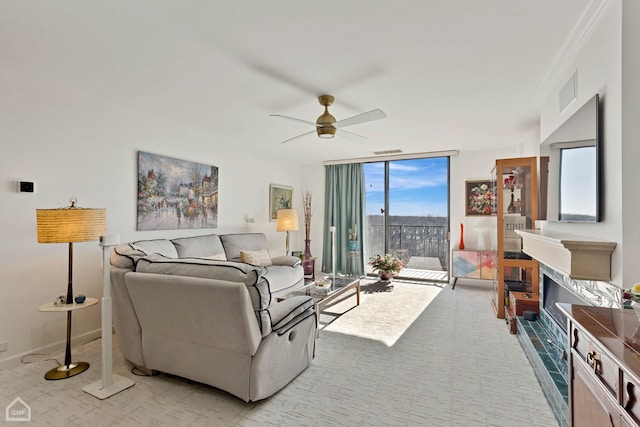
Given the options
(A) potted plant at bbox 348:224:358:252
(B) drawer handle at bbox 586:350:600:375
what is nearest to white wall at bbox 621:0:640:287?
(B) drawer handle at bbox 586:350:600:375

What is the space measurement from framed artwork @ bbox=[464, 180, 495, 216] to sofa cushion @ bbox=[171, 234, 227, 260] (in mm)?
4256

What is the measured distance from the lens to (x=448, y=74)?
8.33ft

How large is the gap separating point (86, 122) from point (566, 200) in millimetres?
4238

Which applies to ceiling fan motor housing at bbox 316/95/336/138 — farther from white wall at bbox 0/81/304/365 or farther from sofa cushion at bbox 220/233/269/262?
sofa cushion at bbox 220/233/269/262

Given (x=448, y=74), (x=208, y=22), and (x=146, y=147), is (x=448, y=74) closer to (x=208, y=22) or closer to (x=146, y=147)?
(x=208, y=22)

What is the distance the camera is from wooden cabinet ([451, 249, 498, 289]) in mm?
5043

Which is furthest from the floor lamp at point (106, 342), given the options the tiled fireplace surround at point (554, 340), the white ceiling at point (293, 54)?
the tiled fireplace surround at point (554, 340)

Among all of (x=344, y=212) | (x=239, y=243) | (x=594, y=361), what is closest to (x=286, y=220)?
(x=239, y=243)

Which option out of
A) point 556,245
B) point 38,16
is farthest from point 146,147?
point 556,245

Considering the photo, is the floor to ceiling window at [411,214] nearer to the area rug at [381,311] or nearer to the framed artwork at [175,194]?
the area rug at [381,311]

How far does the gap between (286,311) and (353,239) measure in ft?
13.7

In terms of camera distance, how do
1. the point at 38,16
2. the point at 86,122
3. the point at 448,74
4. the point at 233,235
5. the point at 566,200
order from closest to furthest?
the point at 38,16
the point at 566,200
the point at 448,74
the point at 86,122
the point at 233,235

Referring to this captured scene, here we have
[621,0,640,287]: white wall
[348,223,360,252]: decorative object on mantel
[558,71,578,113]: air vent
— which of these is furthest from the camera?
[348,223,360,252]: decorative object on mantel

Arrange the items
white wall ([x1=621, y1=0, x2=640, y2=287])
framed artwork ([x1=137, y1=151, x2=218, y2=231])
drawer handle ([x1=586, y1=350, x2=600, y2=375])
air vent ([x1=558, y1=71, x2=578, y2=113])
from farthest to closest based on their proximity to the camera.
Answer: framed artwork ([x1=137, y1=151, x2=218, y2=231])
air vent ([x1=558, y1=71, x2=578, y2=113])
white wall ([x1=621, y1=0, x2=640, y2=287])
drawer handle ([x1=586, y1=350, x2=600, y2=375])
